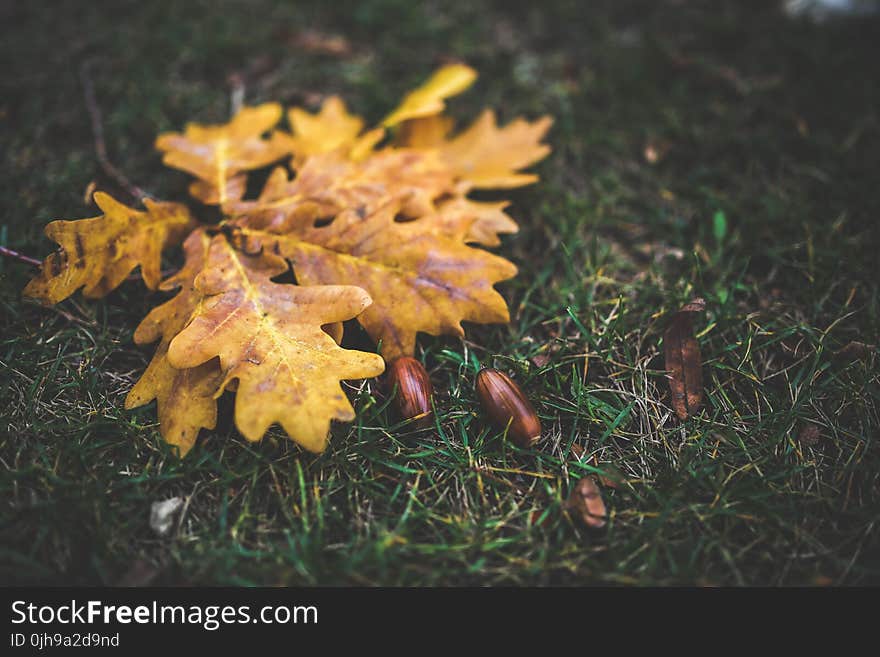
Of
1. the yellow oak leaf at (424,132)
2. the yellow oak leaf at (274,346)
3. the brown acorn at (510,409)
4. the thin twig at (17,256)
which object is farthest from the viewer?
the yellow oak leaf at (424,132)

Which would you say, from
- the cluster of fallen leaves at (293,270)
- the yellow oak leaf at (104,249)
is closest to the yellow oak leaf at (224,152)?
the cluster of fallen leaves at (293,270)

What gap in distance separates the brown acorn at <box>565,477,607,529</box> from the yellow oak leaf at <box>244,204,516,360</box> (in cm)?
45

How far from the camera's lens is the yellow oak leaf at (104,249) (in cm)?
147

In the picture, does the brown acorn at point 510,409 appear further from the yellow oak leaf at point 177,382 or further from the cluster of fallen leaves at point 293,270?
the yellow oak leaf at point 177,382

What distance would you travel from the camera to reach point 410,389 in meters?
1.46

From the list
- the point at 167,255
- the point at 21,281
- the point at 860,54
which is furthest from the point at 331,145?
the point at 860,54

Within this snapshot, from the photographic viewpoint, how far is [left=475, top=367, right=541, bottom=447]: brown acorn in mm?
1436

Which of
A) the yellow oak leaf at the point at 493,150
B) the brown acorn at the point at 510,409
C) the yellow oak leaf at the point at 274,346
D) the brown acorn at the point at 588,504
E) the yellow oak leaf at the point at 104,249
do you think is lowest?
the brown acorn at the point at 588,504

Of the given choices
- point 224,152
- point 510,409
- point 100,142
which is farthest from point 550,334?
point 100,142

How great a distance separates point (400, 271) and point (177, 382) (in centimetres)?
61

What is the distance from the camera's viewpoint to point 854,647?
1.25 m

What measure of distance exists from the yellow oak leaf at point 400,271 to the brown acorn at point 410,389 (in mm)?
39

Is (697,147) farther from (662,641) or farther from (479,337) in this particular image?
(662,641)

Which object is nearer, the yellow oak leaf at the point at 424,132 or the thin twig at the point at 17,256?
the thin twig at the point at 17,256
